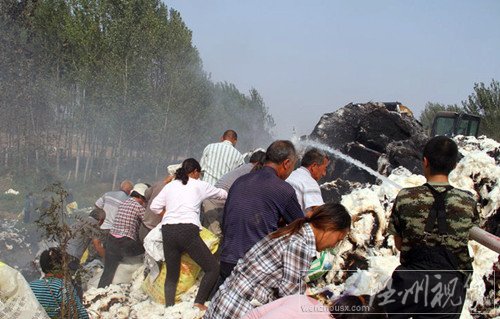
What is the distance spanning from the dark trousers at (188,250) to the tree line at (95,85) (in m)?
18.7

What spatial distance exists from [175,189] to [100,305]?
1.22 metres

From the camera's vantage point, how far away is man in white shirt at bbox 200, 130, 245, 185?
18.7 ft

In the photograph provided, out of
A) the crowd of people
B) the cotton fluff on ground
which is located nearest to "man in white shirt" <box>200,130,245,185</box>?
the crowd of people

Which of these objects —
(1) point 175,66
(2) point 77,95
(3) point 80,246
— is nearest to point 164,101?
(1) point 175,66

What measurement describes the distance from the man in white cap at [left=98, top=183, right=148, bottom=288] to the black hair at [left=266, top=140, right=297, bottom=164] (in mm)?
2177

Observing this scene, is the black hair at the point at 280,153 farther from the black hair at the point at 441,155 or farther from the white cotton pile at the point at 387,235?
the black hair at the point at 441,155

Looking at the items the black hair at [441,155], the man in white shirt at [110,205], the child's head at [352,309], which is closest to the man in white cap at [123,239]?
the man in white shirt at [110,205]

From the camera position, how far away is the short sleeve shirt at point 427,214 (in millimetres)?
2396

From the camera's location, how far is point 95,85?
2331 centimetres

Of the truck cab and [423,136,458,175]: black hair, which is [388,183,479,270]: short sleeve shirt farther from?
the truck cab

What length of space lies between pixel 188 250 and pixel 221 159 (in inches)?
57.9

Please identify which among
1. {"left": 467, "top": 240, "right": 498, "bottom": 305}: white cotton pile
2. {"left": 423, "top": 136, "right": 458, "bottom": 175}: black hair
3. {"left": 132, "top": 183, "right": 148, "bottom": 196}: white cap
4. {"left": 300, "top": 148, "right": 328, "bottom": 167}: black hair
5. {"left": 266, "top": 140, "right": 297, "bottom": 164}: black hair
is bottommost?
{"left": 132, "top": 183, "right": 148, "bottom": 196}: white cap

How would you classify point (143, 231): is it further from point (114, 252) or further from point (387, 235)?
point (387, 235)

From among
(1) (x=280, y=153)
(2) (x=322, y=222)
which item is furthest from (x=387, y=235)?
(2) (x=322, y=222)
